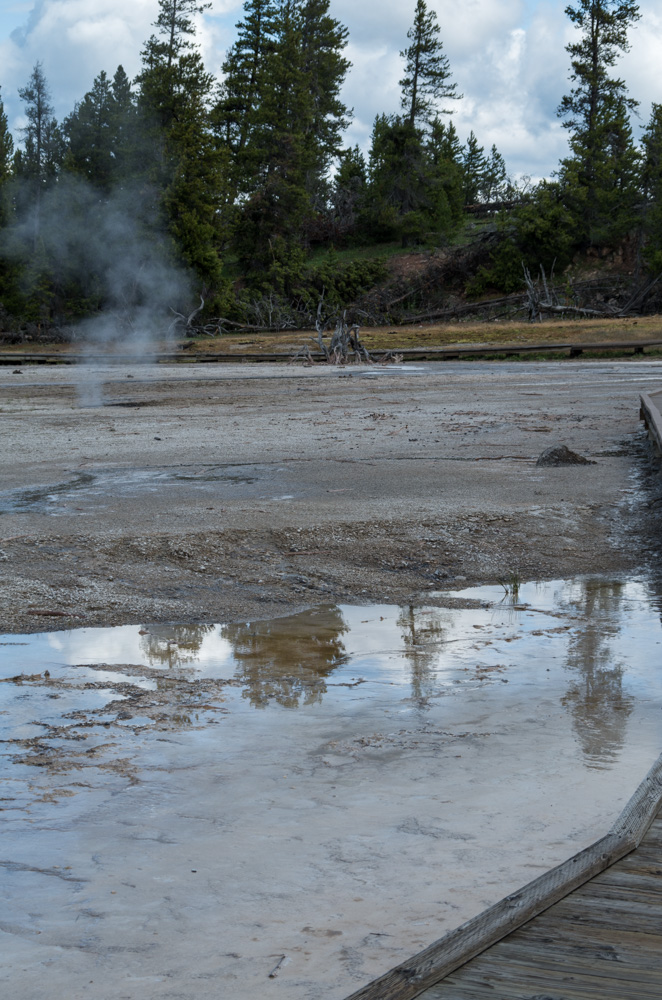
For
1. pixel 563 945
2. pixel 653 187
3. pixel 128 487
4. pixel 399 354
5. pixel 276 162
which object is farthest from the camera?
pixel 276 162

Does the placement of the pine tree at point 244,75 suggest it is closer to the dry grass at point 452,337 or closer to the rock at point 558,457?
the dry grass at point 452,337

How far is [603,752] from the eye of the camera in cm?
320

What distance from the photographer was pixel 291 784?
298 cm

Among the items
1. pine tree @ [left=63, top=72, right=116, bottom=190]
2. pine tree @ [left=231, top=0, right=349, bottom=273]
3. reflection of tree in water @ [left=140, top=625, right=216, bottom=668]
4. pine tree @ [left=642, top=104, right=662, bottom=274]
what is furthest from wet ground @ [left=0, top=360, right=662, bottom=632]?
pine tree @ [left=231, top=0, right=349, bottom=273]

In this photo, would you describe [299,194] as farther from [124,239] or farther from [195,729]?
[195,729]

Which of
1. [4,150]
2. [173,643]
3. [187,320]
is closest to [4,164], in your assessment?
[4,150]

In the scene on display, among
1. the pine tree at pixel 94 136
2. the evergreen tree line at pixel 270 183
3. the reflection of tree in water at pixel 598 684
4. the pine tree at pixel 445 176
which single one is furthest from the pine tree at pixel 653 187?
the reflection of tree in water at pixel 598 684

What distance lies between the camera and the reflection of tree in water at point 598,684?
3.31 meters

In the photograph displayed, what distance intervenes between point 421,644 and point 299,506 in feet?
9.58

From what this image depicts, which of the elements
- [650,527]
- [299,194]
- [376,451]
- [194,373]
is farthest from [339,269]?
[650,527]

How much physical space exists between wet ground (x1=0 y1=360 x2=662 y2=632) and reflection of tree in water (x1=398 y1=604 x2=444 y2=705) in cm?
33

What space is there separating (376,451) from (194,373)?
15.8 m

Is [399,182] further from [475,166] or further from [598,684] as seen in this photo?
[598,684]

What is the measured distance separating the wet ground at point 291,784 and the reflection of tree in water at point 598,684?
A: 13mm
